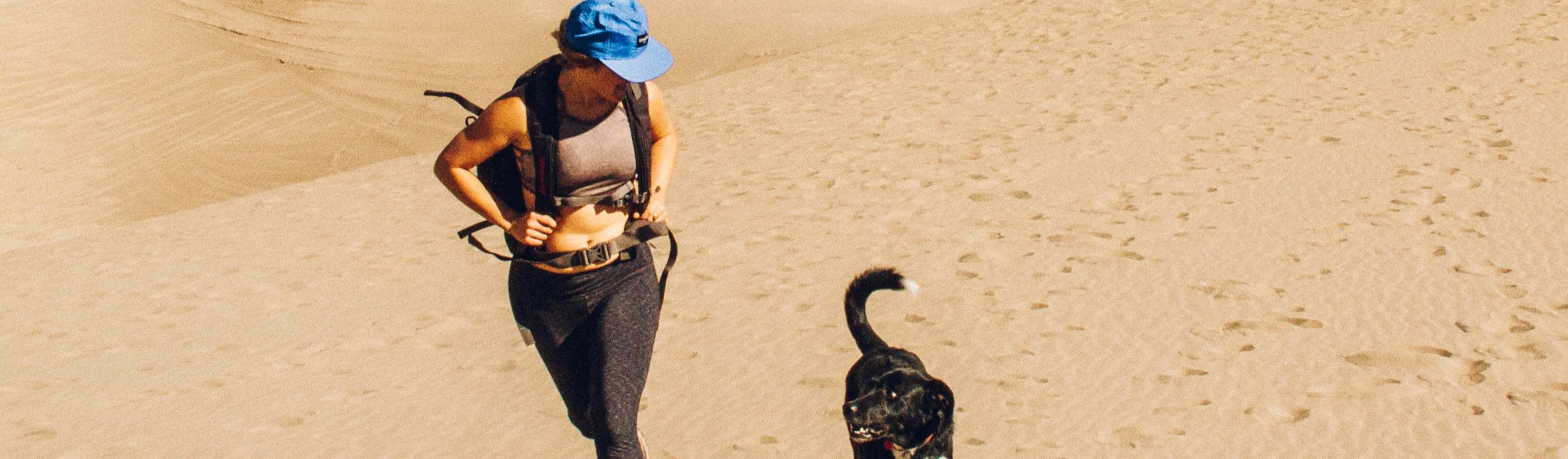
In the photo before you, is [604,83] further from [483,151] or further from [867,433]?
[867,433]

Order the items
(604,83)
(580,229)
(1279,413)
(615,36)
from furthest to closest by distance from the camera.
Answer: (1279,413) → (580,229) → (604,83) → (615,36)

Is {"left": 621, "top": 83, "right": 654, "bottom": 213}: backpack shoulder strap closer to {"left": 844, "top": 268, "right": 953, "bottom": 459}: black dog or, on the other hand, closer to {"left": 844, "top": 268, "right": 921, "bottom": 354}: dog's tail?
{"left": 844, "top": 268, "right": 953, "bottom": 459}: black dog

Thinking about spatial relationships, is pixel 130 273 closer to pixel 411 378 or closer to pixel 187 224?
pixel 187 224

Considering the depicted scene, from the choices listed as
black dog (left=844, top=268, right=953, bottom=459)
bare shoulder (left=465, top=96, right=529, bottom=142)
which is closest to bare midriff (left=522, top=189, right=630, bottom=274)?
bare shoulder (left=465, top=96, right=529, bottom=142)

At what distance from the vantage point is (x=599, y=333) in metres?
3.45

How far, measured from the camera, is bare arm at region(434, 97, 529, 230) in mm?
3133

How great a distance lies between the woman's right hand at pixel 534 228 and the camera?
10.6 feet

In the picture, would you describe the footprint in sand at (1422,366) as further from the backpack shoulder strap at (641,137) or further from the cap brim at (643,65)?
the cap brim at (643,65)

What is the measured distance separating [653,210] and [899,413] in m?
0.94

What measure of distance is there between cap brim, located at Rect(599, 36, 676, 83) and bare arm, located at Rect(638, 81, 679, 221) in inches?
8.6

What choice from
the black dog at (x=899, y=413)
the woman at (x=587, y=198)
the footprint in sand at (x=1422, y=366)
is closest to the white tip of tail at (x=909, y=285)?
the black dog at (x=899, y=413)

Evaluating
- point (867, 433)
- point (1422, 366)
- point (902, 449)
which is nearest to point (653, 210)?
point (867, 433)

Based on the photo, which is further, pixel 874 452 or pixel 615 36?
pixel 874 452

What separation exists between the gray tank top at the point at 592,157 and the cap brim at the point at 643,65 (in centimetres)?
20
